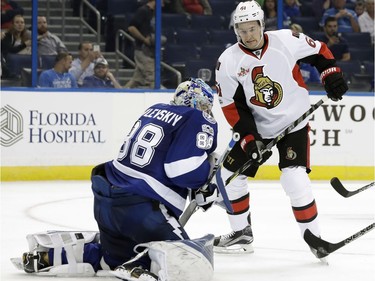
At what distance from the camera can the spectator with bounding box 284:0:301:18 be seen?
8.52 meters

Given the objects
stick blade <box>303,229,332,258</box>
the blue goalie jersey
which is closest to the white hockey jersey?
stick blade <box>303,229,332,258</box>

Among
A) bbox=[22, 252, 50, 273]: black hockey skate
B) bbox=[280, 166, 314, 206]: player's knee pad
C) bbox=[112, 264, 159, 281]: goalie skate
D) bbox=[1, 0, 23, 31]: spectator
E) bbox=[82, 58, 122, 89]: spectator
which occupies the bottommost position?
bbox=[22, 252, 50, 273]: black hockey skate

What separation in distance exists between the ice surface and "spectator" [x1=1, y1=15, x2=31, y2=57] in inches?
39.7

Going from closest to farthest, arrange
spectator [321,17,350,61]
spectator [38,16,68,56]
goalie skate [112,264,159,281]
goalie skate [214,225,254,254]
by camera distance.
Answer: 1. goalie skate [112,264,159,281]
2. goalie skate [214,225,254,254]
3. spectator [38,16,68,56]
4. spectator [321,17,350,61]

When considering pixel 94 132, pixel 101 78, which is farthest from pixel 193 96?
pixel 101 78

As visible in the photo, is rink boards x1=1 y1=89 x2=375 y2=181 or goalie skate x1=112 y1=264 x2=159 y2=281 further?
rink boards x1=1 y1=89 x2=375 y2=181

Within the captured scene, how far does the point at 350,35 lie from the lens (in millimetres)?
8727

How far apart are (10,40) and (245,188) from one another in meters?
3.51

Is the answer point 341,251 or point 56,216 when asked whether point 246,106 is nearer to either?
point 341,251

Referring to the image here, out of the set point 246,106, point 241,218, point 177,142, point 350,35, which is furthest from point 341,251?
point 350,35

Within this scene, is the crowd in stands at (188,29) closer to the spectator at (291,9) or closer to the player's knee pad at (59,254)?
the spectator at (291,9)

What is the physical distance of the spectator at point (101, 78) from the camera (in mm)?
8008

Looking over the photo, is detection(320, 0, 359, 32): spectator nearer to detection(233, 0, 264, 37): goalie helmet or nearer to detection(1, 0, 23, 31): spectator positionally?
detection(1, 0, 23, 31): spectator

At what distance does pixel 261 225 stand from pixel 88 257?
6.03 ft
